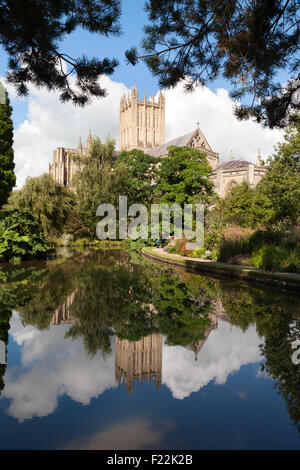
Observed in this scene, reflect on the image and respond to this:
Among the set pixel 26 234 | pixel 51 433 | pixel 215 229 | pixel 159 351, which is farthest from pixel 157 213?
pixel 51 433

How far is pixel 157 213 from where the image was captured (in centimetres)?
2509

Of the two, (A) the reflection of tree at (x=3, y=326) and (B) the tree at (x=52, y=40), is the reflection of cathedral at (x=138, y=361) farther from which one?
(B) the tree at (x=52, y=40)

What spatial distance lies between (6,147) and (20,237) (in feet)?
36.4

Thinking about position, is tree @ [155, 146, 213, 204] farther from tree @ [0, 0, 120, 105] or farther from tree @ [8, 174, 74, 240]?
tree @ [0, 0, 120, 105]

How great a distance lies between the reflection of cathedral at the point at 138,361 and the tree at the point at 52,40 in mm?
3994

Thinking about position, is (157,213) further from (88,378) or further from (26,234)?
(88,378)

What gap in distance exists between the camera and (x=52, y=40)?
4.77m

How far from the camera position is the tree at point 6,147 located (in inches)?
848

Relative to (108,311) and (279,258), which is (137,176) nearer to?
(279,258)

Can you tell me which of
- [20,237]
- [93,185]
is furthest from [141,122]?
[20,237]

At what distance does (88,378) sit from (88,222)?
27035 mm

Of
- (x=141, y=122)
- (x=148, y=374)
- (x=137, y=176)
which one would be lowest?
(x=148, y=374)

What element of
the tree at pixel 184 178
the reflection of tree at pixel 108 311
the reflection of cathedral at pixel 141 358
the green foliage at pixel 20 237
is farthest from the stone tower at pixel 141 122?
the reflection of cathedral at pixel 141 358

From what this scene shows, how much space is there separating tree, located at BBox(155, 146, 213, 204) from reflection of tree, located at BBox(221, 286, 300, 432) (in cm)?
1563
